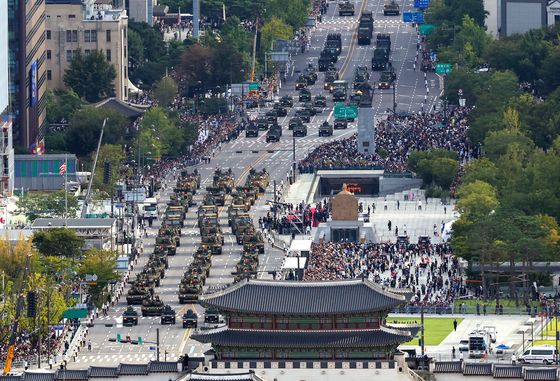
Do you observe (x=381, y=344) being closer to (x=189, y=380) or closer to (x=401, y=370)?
(x=401, y=370)

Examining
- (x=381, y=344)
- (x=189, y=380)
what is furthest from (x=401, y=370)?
(x=189, y=380)

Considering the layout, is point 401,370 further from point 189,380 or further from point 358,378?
point 189,380
